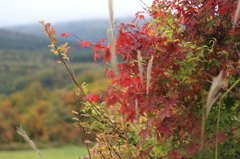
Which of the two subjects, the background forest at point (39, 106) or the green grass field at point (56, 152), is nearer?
the green grass field at point (56, 152)

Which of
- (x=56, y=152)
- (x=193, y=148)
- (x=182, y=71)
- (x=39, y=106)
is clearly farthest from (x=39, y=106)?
(x=193, y=148)

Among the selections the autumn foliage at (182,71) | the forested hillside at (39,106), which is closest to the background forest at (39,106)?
the forested hillside at (39,106)

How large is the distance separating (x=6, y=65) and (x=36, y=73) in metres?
8.65

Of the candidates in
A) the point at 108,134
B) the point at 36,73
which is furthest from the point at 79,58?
the point at 108,134

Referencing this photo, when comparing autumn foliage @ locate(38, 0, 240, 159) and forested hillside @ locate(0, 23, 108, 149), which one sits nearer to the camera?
autumn foliage @ locate(38, 0, 240, 159)

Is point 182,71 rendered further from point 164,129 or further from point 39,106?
point 39,106

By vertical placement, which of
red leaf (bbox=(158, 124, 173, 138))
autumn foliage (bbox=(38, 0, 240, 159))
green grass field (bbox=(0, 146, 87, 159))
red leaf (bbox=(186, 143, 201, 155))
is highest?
autumn foliage (bbox=(38, 0, 240, 159))

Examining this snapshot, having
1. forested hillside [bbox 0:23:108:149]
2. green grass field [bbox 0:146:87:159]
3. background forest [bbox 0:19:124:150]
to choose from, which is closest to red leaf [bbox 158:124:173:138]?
background forest [bbox 0:19:124:150]

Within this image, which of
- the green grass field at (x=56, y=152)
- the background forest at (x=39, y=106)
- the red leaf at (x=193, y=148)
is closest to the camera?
the red leaf at (x=193, y=148)

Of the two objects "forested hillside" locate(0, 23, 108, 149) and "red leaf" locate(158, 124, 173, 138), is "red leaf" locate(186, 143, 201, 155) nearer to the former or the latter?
"red leaf" locate(158, 124, 173, 138)

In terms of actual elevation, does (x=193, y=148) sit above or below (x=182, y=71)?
below

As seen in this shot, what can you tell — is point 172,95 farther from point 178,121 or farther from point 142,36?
point 142,36

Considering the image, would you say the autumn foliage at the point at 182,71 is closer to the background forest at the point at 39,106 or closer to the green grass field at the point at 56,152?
the background forest at the point at 39,106

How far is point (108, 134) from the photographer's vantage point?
6.70 ft
